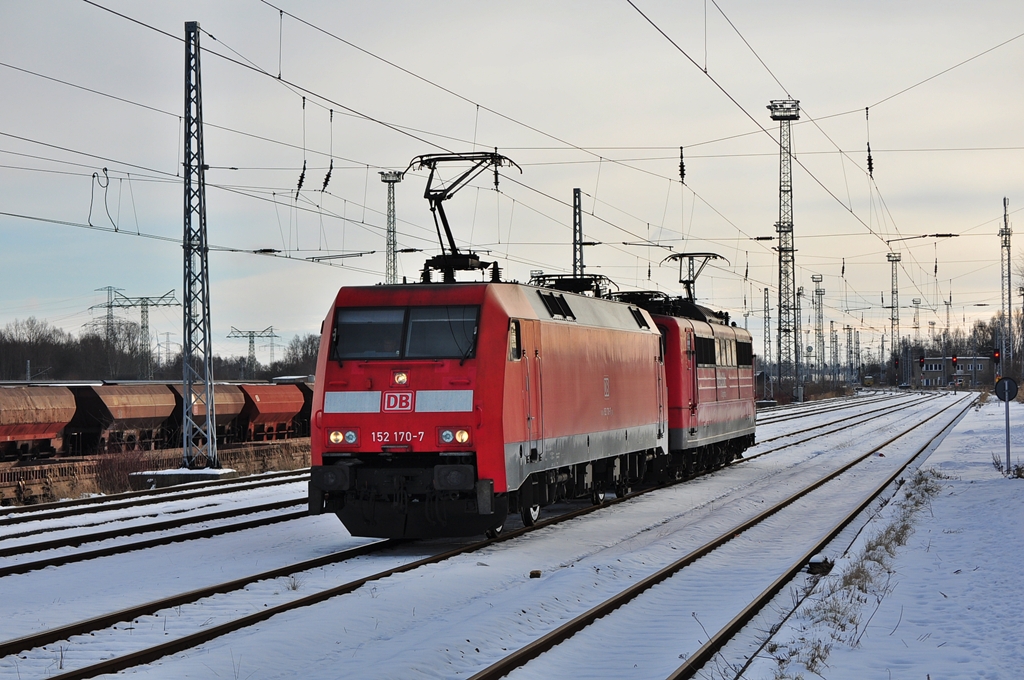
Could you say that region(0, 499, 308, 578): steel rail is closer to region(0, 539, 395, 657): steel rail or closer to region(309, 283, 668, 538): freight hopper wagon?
region(309, 283, 668, 538): freight hopper wagon

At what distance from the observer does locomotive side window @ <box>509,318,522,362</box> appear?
47.9 ft

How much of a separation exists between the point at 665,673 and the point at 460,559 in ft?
18.4

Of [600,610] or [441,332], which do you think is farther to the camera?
[441,332]

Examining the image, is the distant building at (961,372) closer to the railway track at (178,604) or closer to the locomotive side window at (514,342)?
the locomotive side window at (514,342)

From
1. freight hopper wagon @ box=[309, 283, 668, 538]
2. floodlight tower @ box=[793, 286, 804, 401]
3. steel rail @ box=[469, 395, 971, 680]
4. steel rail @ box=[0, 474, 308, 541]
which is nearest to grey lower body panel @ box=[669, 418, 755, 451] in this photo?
steel rail @ box=[469, 395, 971, 680]

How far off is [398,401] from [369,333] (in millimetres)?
1116

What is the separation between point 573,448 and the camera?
17.2 meters

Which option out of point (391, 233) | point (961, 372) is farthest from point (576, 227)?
point (961, 372)

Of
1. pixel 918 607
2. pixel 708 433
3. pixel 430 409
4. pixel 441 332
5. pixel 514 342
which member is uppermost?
pixel 441 332

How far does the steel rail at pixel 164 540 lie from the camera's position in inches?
527

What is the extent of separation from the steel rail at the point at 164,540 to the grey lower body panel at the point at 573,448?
496cm

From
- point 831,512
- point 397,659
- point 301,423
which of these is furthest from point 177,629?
point 301,423

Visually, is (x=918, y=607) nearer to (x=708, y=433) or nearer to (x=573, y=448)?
(x=573, y=448)

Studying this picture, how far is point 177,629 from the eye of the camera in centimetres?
998
